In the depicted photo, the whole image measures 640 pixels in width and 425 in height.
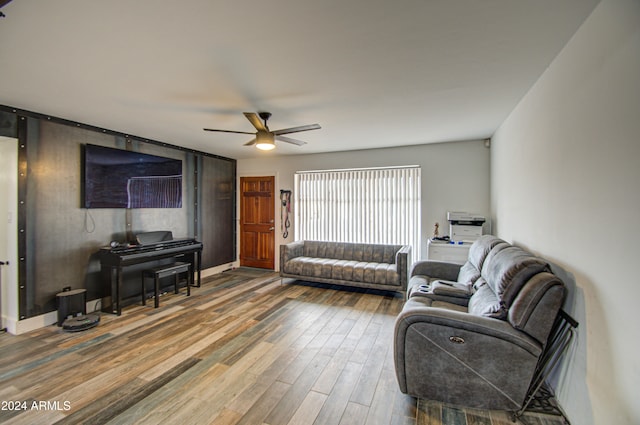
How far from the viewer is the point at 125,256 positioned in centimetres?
371

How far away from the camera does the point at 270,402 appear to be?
79.8 inches

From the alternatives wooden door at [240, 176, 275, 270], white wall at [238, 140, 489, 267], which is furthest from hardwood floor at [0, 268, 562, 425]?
wooden door at [240, 176, 275, 270]

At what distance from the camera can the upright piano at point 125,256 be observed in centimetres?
368

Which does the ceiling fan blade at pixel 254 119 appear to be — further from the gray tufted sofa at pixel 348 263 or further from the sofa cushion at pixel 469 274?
the sofa cushion at pixel 469 274

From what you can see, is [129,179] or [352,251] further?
[352,251]

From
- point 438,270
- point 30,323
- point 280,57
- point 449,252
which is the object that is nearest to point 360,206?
point 449,252

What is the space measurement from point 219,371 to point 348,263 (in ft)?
9.24

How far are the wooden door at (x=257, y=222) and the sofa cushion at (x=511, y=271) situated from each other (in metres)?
4.69

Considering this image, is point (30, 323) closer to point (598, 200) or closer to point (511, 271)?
point (511, 271)

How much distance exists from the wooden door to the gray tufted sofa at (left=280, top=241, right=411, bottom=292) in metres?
1.21

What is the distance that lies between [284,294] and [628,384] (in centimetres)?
383

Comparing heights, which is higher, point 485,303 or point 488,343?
point 485,303

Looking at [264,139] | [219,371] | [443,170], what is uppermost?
[264,139]

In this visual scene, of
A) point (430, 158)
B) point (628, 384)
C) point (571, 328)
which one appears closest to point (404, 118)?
point (430, 158)
